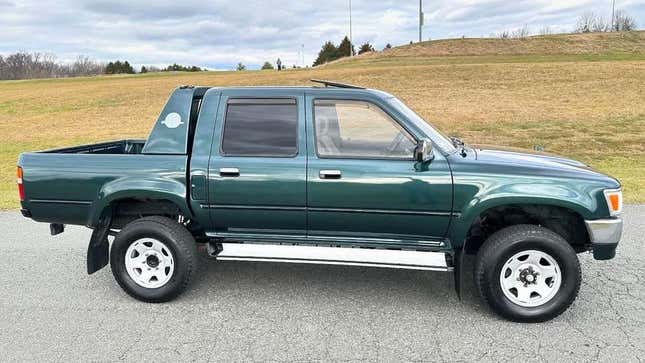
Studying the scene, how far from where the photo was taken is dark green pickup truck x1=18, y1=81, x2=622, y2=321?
372cm

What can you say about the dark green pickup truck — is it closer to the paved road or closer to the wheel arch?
the wheel arch

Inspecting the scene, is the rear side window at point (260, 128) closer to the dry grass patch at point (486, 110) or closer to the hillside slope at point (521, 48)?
the dry grass patch at point (486, 110)

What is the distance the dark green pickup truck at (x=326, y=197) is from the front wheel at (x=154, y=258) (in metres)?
0.01

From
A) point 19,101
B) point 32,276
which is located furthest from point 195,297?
point 19,101

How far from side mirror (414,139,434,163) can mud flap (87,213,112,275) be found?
2684 millimetres

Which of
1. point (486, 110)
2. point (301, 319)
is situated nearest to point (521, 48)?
point (486, 110)

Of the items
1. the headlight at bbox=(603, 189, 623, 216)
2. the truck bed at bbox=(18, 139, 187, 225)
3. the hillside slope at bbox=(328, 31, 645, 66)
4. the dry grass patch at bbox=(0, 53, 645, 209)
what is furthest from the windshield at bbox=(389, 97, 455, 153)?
the hillside slope at bbox=(328, 31, 645, 66)

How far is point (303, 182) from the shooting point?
3.89 metres

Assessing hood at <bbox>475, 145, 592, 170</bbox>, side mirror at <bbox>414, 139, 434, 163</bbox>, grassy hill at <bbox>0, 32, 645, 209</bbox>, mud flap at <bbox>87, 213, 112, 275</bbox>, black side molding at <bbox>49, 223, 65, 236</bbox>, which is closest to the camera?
side mirror at <bbox>414, 139, 434, 163</bbox>

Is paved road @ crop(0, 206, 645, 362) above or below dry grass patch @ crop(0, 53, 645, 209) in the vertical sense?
below

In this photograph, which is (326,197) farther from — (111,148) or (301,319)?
(111,148)

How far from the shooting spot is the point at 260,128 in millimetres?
4094

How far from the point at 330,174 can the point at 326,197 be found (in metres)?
0.19

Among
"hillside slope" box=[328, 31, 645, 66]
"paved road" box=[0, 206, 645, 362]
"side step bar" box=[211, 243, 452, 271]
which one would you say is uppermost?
"hillside slope" box=[328, 31, 645, 66]
